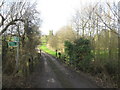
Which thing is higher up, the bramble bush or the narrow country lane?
the bramble bush

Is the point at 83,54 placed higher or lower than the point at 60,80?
higher

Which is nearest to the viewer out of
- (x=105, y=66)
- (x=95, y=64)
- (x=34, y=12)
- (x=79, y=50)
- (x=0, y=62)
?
(x=0, y=62)

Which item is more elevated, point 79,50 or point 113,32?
point 113,32

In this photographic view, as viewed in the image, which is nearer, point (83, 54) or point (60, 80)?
point (60, 80)

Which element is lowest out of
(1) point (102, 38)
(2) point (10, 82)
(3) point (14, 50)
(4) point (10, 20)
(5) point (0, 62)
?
(2) point (10, 82)

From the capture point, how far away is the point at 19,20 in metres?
12.9

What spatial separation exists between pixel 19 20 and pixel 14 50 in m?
5.20

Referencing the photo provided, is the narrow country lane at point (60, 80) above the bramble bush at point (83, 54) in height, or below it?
below

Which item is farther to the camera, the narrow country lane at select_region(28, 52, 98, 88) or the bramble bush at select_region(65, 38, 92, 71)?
the bramble bush at select_region(65, 38, 92, 71)

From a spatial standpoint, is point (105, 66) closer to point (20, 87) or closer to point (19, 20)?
point (20, 87)

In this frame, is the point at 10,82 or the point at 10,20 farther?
the point at 10,20

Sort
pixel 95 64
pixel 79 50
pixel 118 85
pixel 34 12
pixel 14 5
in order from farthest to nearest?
pixel 34 12 < pixel 14 5 < pixel 79 50 < pixel 95 64 < pixel 118 85

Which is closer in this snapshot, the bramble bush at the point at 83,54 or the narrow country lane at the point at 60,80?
the narrow country lane at the point at 60,80

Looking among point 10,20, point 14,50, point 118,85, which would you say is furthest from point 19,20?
point 118,85
